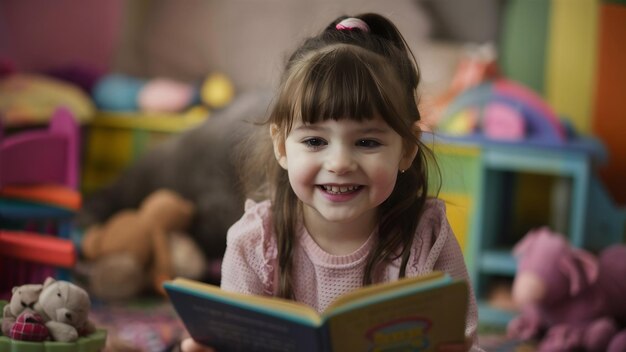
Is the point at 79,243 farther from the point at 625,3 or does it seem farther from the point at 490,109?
the point at 625,3

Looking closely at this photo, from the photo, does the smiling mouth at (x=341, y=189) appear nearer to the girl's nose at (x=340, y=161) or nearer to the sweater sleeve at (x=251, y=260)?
the girl's nose at (x=340, y=161)

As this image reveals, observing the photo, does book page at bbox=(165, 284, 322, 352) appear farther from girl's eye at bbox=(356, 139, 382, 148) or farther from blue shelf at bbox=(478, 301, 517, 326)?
blue shelf at bbox=(478, 301, 517, 326)

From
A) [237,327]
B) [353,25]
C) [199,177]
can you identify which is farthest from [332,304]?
[199,177]

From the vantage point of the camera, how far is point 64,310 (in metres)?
1.27

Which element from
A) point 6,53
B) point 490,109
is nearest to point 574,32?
point 490,109

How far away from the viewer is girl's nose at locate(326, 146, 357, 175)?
45.6 inches

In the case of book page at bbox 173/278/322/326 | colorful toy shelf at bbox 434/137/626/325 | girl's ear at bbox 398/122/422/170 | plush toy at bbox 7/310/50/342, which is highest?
girl's ear at bbox 398/122/422/170

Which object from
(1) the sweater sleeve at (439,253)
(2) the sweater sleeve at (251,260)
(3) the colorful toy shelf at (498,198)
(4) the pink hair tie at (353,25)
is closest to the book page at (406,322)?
(1) the sweater sleeve at (439,253)

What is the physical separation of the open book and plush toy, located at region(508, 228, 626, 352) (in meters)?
1.18

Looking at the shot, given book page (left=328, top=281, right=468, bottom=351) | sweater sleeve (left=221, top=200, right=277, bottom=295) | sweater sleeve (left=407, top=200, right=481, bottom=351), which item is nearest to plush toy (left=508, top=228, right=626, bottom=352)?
sweater sleeve (left=407, top=200, right=481, bottom=351)

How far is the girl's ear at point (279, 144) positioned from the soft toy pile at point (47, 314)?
0.36 meters

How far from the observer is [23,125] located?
8.82 ft

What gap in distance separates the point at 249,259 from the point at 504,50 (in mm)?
1721

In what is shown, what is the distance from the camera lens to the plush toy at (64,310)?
1.25 meters
